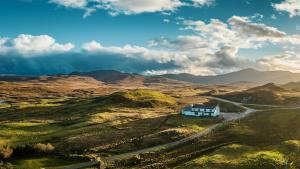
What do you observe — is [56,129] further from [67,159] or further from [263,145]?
[263,145]

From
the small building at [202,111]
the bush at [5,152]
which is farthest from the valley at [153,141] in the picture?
the small building at [202,111]

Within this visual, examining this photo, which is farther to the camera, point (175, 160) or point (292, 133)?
point (292, 133)

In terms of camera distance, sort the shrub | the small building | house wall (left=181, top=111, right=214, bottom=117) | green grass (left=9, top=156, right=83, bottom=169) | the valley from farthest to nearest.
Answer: house wall (left=181, top=111, right=214, bottom=117)
the small building
green grass (left=9, top=156, right=83, bottom=169)
the valley
the shrub

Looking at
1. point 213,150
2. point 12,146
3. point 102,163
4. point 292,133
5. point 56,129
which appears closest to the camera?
point 102,163

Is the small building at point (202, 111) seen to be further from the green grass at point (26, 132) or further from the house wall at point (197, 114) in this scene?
the green grass at point (26, 132)

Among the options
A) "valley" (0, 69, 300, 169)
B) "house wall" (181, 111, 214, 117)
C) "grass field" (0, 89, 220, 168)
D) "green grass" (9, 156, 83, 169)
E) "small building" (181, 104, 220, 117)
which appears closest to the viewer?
"valley" (0, 69, 300, 169)

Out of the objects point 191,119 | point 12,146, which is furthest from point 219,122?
point 12,146

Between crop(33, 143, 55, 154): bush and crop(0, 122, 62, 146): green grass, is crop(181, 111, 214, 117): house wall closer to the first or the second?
crop(0, 122, 62, 146): green grass

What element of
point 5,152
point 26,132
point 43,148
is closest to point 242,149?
point 43,148

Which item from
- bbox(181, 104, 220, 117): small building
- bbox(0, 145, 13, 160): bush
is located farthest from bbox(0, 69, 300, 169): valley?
bbox(181, 104, 220, 117): small building

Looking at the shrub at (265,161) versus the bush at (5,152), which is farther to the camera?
the bush at (5,152)

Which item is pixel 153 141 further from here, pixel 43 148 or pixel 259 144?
pixel 43 148
